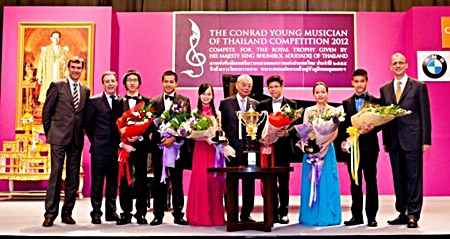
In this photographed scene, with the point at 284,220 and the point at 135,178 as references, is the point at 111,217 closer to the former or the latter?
the point at 135,178

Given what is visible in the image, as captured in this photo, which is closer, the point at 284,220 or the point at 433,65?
the point at 284,220

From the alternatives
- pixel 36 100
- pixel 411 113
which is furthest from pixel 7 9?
pixel 411 113

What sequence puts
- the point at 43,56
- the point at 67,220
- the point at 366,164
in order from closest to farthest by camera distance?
the point at 366,164 → the point at 67,220 → the point at 43,56

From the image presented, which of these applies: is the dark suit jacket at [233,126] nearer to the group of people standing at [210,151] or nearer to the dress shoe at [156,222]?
the group of people standing at [210,151]

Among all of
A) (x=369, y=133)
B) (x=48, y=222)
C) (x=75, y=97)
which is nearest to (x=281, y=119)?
(x=369, y=133)

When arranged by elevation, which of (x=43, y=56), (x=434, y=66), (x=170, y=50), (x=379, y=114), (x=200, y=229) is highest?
(x=170, y=50)

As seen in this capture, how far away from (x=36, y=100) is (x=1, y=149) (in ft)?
3.17

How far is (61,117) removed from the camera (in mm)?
4734

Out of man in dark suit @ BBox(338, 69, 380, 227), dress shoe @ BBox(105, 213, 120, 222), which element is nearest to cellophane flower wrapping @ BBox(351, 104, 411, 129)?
man in dark suit @ BBox(338, 69, 380, 227)

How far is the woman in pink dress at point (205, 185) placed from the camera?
4.75m

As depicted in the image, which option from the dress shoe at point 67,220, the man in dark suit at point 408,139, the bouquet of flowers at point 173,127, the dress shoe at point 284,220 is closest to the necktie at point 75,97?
the bouquet of flowers at point 173,127

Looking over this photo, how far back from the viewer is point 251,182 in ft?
Result: 15.7

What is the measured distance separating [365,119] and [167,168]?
1822 millimetres

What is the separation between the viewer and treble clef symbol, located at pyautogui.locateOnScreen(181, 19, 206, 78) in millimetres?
8648
